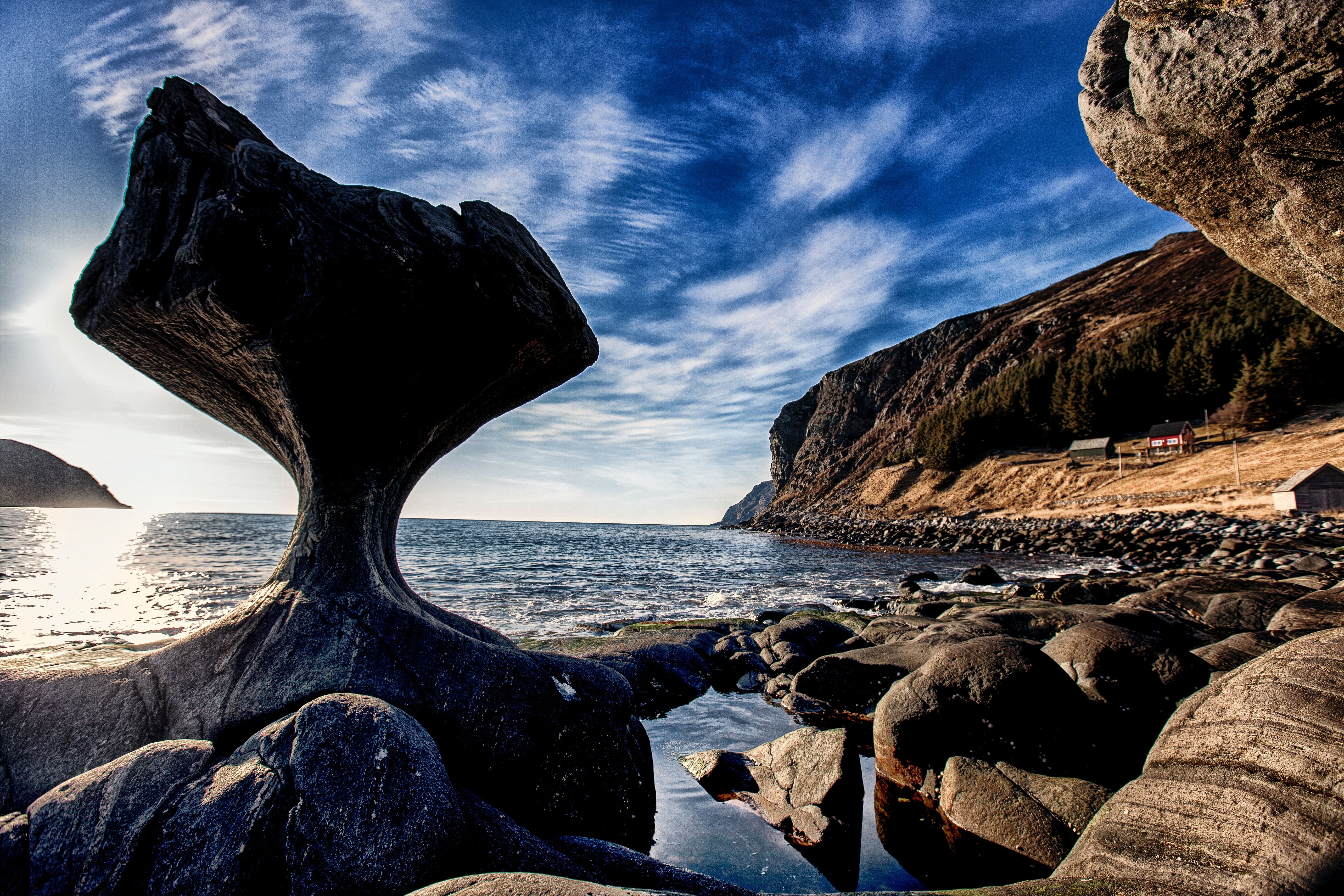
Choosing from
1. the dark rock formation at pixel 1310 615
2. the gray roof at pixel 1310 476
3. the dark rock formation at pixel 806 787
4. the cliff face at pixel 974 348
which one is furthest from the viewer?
the cliff face at pixel 974 348

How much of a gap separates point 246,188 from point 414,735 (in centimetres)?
415

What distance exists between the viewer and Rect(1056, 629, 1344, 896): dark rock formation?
259 cm

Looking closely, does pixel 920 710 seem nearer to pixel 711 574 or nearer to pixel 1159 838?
pixel 1159 838

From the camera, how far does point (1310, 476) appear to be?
82.7 ft

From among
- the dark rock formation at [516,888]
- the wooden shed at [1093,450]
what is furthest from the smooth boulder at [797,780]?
the wooden shed at [1093,450]

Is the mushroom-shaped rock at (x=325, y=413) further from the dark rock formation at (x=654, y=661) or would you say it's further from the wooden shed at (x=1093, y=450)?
the wooden shed at (x=1093, y=450)

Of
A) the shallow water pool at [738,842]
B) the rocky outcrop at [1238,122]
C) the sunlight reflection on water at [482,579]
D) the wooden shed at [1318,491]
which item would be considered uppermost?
the rocky outcrop at [1238,122]

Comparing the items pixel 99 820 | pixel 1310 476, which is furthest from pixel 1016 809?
pixel 1310 476

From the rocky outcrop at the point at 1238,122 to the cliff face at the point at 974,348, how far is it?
255 ft

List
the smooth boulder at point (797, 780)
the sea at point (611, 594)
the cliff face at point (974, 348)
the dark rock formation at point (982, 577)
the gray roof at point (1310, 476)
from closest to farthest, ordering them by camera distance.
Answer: the sea at point (611, 594), the smooth boulder at point (797, 780), the dark rock formation at point (982, 577), the gray roof at point (1310, 476), the cliff face at point (974, 348)

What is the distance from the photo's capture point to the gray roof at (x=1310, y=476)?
25219 millimetres

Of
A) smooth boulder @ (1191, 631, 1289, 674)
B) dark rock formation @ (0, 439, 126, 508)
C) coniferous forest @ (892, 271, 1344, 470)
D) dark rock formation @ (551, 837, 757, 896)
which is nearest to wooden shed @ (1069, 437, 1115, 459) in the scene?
coniferous forest @ (892, 271, 1344, 470)

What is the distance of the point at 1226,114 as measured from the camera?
10.6 ft

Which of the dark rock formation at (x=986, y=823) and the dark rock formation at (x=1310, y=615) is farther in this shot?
the dark rock formation at (x=1310, y=615)
